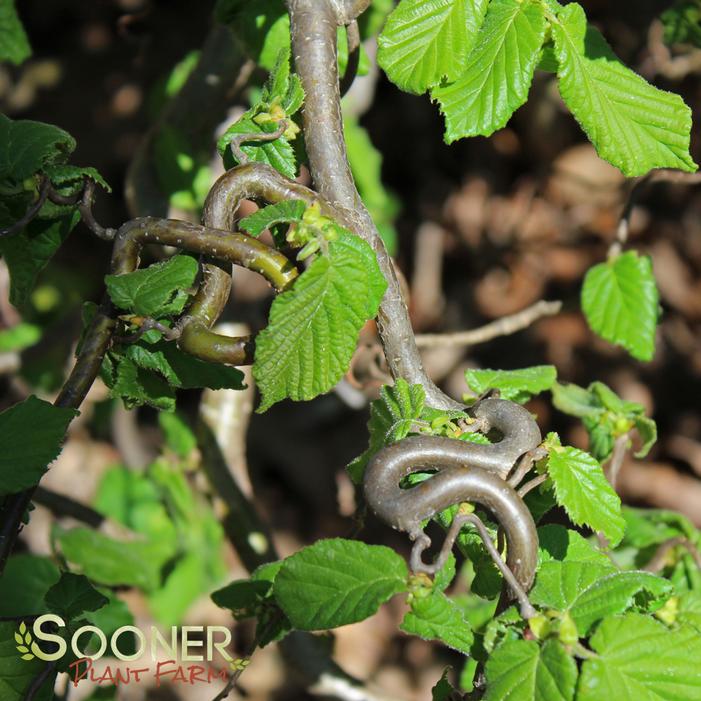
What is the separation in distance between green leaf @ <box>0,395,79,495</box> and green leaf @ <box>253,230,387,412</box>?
0.21 m

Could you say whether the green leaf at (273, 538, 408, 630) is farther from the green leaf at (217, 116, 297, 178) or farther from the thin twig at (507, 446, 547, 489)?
the green leaf at (217, 116, 297, 178)

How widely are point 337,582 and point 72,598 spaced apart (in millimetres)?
318

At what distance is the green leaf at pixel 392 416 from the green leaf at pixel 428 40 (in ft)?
0.97

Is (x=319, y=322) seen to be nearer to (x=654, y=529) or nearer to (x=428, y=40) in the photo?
(x=428, y=40)

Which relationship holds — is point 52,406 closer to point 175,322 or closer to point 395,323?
point 175,322

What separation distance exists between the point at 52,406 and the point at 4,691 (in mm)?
280

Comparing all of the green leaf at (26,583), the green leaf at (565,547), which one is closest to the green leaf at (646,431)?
the green leaf at (565,547)

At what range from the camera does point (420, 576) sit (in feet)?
2.26

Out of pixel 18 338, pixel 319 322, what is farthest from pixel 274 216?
pixel 18 338

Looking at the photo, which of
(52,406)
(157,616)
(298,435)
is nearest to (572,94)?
(52,406)

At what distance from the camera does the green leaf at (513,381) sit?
1.05 m

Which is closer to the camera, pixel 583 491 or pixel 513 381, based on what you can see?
pixel 583 491

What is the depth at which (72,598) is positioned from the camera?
0.87m

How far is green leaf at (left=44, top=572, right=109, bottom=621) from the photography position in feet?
2.84
